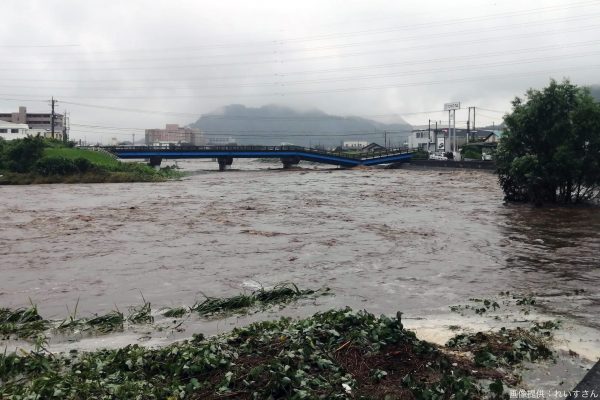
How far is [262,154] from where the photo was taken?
74.4m

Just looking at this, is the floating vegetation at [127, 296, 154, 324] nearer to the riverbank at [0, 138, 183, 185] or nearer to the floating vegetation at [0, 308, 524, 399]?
the floating vegetation at [0, 308, 524, 399]

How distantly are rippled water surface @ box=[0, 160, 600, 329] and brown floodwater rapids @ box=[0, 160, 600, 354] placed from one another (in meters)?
0.04

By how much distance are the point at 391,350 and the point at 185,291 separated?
18.2 feet

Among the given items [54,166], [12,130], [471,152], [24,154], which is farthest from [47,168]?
[12,130]

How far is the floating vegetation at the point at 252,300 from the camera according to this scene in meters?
8.52

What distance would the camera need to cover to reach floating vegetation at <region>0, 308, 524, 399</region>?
465cm

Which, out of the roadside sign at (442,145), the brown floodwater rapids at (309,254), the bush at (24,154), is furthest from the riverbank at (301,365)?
the roadside sign at (442,145)

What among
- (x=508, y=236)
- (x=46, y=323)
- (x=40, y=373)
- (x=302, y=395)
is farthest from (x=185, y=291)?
(x=508, y=236)

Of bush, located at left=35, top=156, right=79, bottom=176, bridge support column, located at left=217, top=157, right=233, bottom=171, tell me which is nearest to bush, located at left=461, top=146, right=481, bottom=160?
bridge support column, located at left=217, top=157, right=233, bottom=171

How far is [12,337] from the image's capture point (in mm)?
7301

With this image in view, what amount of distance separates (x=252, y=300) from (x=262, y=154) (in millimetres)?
66065

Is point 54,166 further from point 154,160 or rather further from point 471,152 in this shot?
point 471,152

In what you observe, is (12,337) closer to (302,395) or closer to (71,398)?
(71,398)

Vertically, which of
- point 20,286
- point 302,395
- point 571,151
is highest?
point 571,151
